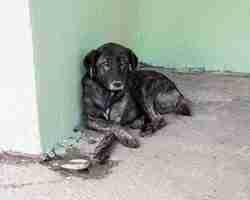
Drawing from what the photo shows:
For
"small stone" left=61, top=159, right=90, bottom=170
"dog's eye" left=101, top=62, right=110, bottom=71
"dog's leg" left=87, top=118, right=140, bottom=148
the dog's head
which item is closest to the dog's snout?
the dog's head

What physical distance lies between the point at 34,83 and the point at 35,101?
11cm

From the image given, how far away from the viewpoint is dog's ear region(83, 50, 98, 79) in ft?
10.3

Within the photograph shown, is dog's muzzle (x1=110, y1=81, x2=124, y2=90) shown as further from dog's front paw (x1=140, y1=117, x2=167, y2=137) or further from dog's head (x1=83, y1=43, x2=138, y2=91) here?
dog's front paw (x1=140, y1=117, x2=167, y2=137)

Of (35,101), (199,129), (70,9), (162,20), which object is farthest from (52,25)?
(162,20)

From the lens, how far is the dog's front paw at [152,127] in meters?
3.22

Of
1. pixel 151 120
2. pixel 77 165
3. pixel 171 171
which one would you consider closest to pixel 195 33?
pixel 151 120

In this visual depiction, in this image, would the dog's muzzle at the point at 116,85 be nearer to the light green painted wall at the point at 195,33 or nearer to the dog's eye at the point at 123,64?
the dog's eye at the point at 123,64

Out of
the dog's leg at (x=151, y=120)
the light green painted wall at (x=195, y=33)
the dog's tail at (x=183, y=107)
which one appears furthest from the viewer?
the light green painted wall at (x=195, y=33)

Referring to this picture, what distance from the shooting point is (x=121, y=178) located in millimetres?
2613

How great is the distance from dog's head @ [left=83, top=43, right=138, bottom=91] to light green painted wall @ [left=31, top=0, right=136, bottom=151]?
4.8 inches

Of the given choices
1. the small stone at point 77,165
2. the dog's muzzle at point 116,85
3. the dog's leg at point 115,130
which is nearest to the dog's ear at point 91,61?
the dog's muzzle at point 116,85

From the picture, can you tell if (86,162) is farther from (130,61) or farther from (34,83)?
(130,61)

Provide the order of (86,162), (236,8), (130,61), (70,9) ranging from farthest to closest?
(236,8) < (130,61) < (70,9) < (86,162)

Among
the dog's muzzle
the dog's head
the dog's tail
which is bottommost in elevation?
the dog's tail
